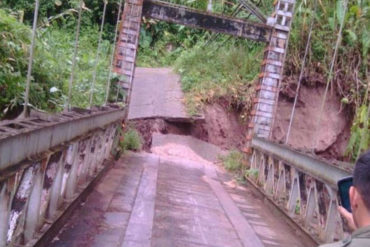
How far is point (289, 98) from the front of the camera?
1233cm

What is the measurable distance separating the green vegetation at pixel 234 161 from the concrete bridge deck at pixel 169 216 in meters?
1.68

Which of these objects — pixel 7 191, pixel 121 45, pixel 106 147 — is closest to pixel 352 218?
pixel 7 191

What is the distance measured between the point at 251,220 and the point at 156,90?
25.7 feet

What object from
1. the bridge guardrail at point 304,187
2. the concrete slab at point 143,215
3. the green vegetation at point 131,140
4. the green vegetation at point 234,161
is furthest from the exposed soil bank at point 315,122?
the concrete slab at point 143,215

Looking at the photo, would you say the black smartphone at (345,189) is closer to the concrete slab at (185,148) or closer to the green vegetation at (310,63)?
the concrete slab at (185,148)

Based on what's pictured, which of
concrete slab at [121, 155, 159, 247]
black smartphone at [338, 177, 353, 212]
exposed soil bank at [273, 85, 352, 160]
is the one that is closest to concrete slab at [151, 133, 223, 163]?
exposed soil bank at [273, 85, 352, 160]

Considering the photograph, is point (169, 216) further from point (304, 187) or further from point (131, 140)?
point (131, 140)

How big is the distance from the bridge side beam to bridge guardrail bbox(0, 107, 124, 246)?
4.75 m

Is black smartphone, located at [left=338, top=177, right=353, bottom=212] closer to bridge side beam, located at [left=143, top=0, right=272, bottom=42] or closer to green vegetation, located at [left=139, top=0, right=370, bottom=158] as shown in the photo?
bridge side beam, located at [left=143, top=0, right=272, bottom=42]

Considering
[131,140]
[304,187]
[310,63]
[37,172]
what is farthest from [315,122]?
[37,172]

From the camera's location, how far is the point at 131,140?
33.8 feet

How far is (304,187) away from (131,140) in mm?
4956

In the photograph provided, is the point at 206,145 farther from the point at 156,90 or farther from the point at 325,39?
the point at 325,39

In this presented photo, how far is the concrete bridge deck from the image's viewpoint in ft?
14.1
